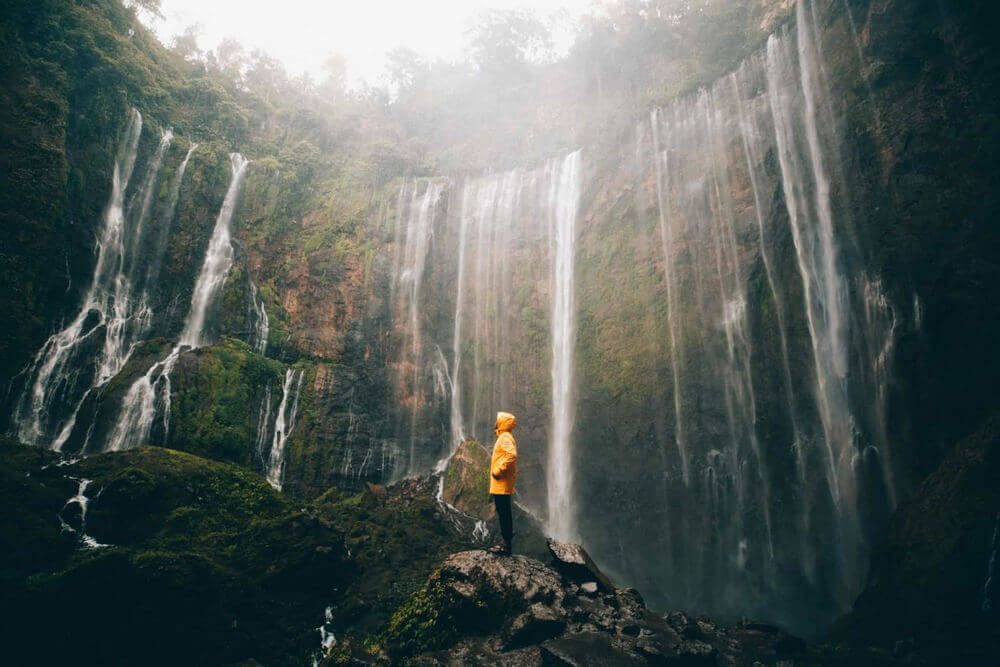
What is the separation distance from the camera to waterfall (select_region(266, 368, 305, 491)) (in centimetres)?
1366

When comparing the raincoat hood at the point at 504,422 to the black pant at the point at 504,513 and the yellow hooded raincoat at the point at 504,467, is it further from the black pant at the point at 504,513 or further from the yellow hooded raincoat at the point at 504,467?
the black pant at the point at 504,513

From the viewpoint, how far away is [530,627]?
17.5 feet

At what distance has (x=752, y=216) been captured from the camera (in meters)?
12.2

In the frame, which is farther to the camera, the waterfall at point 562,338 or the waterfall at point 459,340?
the waterfall at point 459,340

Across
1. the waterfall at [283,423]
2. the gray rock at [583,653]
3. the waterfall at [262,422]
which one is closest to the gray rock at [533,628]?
Answer: the gray rock at [583,653]

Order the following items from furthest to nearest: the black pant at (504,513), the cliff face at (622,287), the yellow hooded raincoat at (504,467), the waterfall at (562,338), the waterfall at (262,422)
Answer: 1. the waterfall at (562,338)
2. the waterfall at (262,422)
3. the cliff face at (622,287)
4. the black pant at (504,513)
5. the yellow hooded raincoat at (504,467)

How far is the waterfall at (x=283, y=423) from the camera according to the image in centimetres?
1366

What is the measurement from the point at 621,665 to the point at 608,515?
9.14 meters

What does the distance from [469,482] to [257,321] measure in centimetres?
907

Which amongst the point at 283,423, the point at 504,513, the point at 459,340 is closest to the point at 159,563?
the point at 504,513

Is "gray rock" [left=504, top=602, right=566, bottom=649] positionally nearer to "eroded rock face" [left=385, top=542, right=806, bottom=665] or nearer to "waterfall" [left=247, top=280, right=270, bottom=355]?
"eroded rock face" [left=385, top=542, right=806, bottom=665]

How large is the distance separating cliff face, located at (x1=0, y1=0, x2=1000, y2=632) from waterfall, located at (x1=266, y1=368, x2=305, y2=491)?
0.45 ft

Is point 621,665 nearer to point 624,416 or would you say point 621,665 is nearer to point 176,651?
point 176,651

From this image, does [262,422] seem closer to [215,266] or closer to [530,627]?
[215,266]
